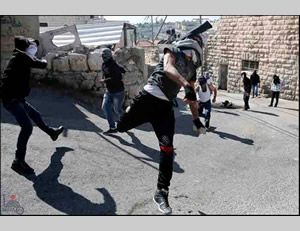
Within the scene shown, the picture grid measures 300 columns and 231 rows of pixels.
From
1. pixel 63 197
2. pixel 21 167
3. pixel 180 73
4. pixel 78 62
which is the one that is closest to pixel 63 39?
pixel 78 62

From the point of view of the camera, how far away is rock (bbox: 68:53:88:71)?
2.69 m

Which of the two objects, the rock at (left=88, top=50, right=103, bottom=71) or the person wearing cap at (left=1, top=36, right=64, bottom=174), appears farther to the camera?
the rock at (left=88, top=50, right=103, bottom=71)

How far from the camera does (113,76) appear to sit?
2562 mm

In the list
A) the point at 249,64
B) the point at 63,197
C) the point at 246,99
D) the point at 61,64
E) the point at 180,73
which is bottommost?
the point at 63,197

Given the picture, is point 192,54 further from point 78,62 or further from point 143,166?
point 78,62

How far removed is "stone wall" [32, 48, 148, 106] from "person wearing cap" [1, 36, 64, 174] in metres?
0.49

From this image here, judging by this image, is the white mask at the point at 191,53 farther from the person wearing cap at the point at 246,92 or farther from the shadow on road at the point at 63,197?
the person wearing cap at the point at 246,92

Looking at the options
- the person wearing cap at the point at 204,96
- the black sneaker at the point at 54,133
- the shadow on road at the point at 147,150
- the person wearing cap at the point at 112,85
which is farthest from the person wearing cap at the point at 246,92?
the black sneaker at the point at 54,133

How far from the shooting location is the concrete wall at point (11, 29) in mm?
1820

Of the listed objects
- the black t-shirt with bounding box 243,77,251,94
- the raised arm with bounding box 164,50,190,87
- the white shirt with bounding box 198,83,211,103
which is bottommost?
the white shirt with bounding box 198,83,211,103

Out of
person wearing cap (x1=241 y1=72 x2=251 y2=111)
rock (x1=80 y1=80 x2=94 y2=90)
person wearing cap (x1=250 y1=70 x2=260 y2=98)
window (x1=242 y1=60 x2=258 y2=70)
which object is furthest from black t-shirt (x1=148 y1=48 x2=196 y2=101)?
A: window (x1=242 y1=60 x2=258 y2=70)

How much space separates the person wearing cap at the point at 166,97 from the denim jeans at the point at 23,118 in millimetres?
625

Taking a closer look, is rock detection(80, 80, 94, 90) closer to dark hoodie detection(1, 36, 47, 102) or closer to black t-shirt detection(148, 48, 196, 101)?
dark hoodie detection(1, 36, 47, 102)

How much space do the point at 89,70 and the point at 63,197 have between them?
1122mm
